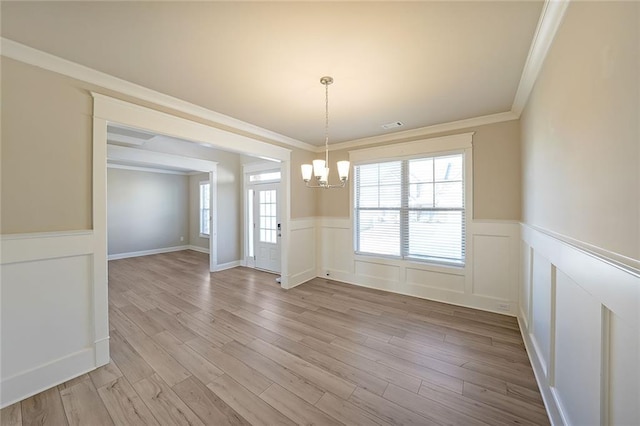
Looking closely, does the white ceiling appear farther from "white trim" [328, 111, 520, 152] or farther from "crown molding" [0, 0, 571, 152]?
"white trim" [328, 111, 520, 152]

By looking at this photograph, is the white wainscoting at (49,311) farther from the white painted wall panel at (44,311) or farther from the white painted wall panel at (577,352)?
the white painted wall panel at (577,352)

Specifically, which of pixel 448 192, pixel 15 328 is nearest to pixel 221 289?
pixel 15 328

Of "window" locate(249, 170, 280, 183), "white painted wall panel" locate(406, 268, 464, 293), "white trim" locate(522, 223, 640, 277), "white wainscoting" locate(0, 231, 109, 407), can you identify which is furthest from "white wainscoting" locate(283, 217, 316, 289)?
"white trim" locate(522, 223, 640, 277)

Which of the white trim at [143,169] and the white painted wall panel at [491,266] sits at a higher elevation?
the white trim at [143,169]

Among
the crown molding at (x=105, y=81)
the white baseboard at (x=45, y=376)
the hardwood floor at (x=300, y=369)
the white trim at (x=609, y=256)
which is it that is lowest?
the hardwood floor at (x=300, y=369)

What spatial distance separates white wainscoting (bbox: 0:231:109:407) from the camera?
1792mm

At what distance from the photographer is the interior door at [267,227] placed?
5293 mm

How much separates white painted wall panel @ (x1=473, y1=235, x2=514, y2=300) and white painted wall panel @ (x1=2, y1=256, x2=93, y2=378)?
4.48 meters

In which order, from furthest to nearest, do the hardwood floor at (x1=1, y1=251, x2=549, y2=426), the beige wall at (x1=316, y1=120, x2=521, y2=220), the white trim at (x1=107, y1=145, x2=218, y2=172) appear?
the white trim at (x1=107, y1=145, x2=218, y2=172)
the beige wall at (x1=316, y1=120, x2=521, y2=220)
the hardwood floor at (x1=1, y1=251, x2=549, y2=426)

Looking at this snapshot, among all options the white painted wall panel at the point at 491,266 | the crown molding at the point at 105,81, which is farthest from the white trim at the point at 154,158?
the white painted wall panel at the point at 491,266

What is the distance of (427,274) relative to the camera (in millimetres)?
3785

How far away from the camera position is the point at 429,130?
3.66 metres

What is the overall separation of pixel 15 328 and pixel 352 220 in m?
4.05

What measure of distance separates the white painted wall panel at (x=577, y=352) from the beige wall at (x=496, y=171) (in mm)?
1910
